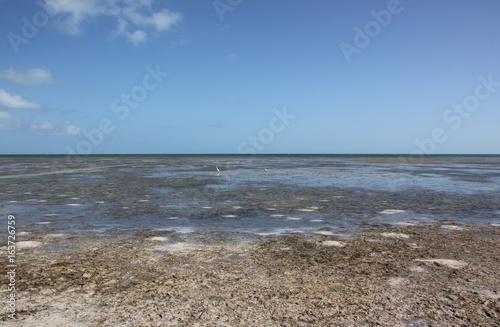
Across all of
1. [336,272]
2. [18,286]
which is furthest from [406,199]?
[18,286]

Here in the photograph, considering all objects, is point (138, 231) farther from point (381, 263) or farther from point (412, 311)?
point (412, 311)

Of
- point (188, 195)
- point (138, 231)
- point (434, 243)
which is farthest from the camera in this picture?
point (188, 195)

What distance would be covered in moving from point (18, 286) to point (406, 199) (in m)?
9.00

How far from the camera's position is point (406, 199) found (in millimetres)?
9594

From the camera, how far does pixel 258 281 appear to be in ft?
10.8

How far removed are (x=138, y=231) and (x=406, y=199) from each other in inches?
284

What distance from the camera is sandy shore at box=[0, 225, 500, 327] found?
2.56 meters

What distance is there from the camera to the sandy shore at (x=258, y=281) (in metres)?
2.56

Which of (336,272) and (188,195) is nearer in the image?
(336,272)

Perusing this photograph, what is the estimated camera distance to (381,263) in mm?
3857

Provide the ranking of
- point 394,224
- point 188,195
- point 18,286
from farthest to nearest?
point 188,195 → point 394,224 → point 18,286

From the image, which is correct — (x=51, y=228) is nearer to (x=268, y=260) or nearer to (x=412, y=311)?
(x=268, y=260)

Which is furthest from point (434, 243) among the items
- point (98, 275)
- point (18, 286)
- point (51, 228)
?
point (51, 228)

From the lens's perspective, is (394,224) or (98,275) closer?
(98,275)
